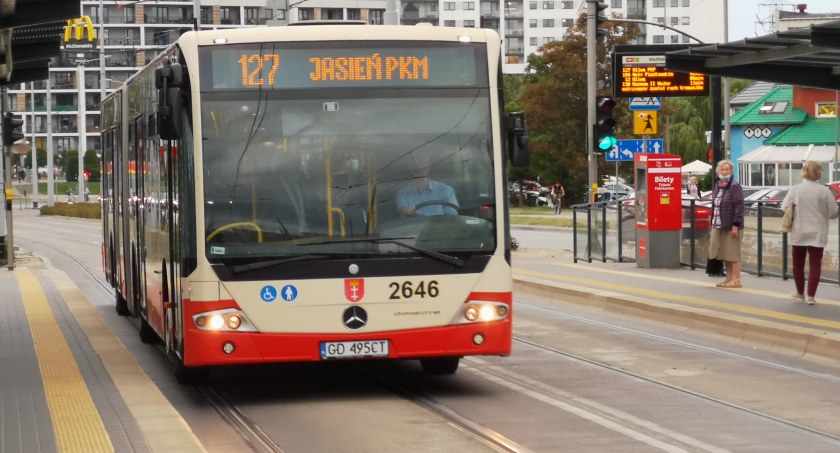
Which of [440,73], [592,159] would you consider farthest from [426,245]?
[592,159]

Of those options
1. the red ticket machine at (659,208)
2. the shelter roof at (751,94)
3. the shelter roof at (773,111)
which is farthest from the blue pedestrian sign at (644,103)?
the shelter roof at (751,94)

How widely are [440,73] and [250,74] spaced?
147 cm

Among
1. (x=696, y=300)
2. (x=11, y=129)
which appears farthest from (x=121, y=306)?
(x=11, y=129)

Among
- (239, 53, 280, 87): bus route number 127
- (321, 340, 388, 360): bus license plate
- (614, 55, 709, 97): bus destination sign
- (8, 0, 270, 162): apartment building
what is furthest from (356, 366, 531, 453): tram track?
(8, 0, 270, 162): apartment building

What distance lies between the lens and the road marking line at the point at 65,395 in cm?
908

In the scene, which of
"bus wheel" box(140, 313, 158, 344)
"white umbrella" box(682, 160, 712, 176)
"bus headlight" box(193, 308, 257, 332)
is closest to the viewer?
"bus headlight" box(193, 308, 257, 332)

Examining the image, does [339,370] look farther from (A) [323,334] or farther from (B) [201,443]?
(B) [201,443]

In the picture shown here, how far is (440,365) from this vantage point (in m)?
12.6

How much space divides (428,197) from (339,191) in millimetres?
677

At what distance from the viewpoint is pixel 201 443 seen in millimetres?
9352

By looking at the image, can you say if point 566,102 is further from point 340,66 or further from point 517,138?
point 340,66

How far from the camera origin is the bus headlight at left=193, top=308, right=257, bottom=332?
35.7ft

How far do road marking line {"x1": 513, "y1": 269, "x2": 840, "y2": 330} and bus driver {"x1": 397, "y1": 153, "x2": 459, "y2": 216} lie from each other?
5.50 meters

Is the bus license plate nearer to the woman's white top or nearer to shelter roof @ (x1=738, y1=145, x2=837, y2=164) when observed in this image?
the woman's white top
